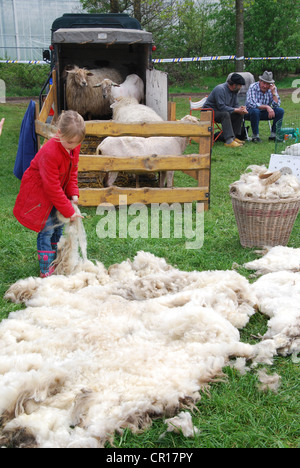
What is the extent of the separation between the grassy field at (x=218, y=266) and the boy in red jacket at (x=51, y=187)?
40cm

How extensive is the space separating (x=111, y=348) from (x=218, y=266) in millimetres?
1720

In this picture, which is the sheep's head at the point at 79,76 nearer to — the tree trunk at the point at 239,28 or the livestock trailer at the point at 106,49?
the livestock trailer at the point at 106,49

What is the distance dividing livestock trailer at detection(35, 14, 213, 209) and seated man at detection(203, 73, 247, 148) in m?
1.52

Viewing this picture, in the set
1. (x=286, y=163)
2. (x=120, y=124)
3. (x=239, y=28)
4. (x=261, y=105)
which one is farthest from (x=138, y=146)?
(x=239, y=28)

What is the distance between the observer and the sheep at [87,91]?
9.39 meters

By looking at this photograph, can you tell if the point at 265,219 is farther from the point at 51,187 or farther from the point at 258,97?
the point at 258,97

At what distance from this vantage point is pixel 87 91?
31.8 feet

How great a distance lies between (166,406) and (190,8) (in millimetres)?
21550

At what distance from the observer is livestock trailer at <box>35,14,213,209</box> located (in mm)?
5723

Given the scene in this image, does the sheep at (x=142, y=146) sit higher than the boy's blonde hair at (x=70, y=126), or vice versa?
the boy's blonde hair at (x=70, y=126)

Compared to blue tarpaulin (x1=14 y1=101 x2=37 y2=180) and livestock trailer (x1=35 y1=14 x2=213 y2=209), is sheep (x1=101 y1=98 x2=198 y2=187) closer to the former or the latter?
livestock trailer (x1=35 y1=14 x2=213 y2=209)

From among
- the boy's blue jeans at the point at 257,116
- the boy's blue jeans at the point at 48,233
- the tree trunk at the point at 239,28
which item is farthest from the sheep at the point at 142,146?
the tree trunk at the point at 239,28

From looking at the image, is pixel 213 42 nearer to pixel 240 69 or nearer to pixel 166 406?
pixel 240 69

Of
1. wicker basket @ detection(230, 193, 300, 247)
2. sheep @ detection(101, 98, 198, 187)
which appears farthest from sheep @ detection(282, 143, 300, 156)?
wicker basket @ detection(230, 193, 300, 247)
